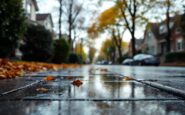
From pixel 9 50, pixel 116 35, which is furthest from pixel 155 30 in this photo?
pixel 9 50

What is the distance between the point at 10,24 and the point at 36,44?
30.4ft

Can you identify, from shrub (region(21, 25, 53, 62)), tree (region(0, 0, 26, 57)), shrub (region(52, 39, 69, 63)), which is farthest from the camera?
shrub (region(52, 39, 69, 63))

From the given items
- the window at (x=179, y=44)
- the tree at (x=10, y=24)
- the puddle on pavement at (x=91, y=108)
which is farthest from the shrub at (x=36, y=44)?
the window at (x=179, y=44)

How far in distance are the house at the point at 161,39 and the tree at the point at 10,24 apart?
142ft

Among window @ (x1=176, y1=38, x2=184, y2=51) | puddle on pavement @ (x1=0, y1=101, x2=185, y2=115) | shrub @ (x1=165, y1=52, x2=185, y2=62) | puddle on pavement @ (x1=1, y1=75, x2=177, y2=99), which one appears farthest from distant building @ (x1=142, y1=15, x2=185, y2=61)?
puddle on pavement @ (x1=0, y1=101, x2=185, y2=115)

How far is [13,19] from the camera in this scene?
34.4 feet

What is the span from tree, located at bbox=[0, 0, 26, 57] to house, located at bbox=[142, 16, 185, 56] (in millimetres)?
43388

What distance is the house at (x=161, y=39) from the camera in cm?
5506

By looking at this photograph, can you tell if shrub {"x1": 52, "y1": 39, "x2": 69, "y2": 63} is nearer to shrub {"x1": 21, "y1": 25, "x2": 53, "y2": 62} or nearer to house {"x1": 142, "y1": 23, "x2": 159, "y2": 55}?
shrub {"x1": 21, "y1": 25, "x2": 53, "y2": 62}

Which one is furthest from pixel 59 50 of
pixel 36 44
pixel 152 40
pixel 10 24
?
pixel 152 40

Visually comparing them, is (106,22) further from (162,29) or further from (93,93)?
(93,93)

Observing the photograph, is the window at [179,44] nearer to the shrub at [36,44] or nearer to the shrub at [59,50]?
the shrub at [59,50]

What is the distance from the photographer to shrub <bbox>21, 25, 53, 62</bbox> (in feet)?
64.2

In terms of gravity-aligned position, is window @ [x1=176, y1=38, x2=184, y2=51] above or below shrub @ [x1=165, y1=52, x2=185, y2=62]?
above
